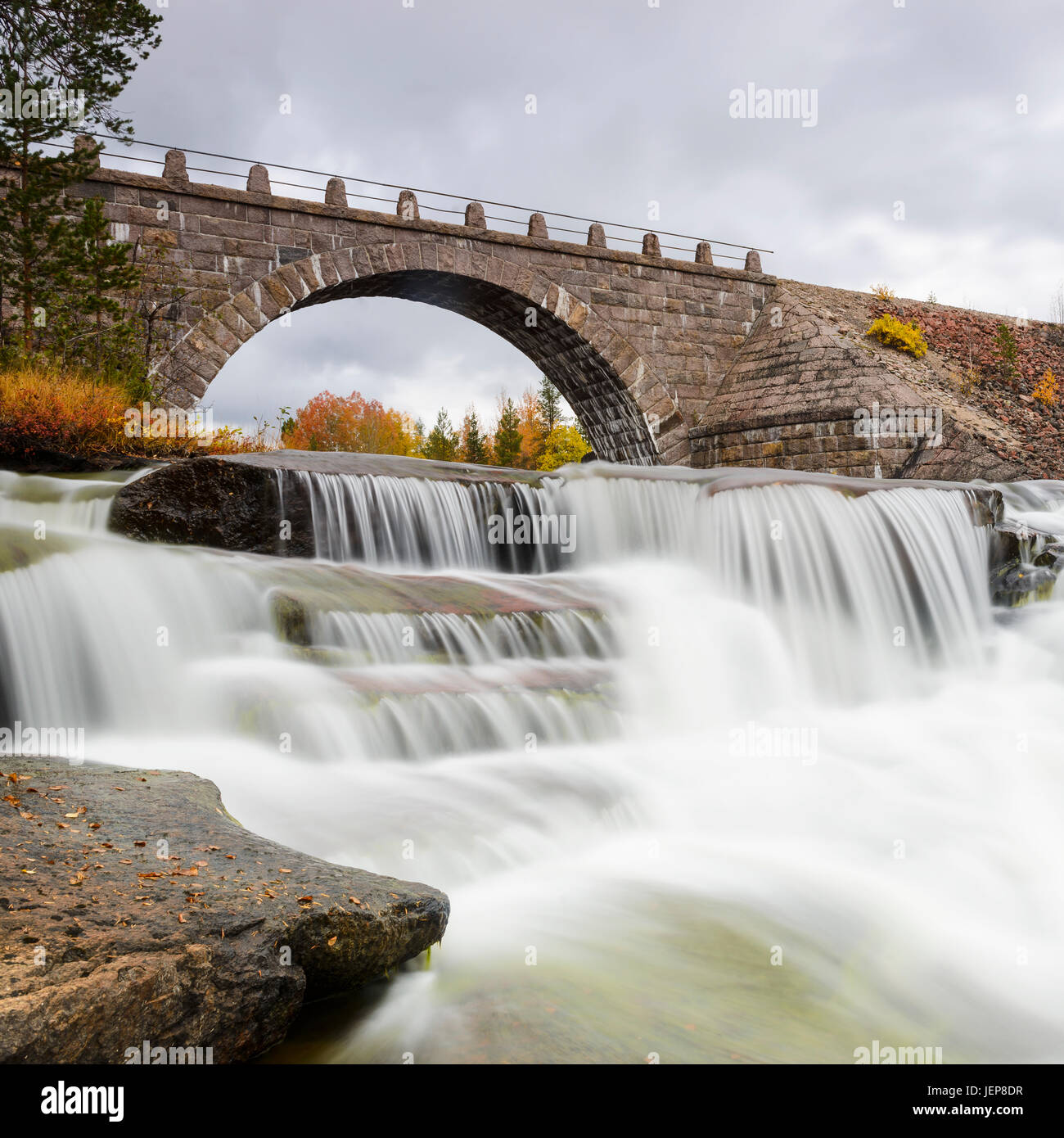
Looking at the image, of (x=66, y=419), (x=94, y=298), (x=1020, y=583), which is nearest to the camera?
(x=1020, y=583)

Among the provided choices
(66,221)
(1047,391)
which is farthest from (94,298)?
(1047,391)

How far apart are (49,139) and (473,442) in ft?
152

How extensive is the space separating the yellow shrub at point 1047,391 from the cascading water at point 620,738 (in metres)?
18.2

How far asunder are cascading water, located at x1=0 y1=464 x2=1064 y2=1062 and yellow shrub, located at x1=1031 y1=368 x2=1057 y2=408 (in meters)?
18.2

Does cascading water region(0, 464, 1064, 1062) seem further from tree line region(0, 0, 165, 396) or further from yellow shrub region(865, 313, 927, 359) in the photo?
yellow shrub region(865, 313, 927, 359)

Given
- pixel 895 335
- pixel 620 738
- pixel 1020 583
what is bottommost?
pixel 620 738

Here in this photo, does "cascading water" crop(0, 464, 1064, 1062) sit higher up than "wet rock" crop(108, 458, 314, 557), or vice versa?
"wet rock" crop(108, 458, 314, 557)

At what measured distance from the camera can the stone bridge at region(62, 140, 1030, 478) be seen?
17.8 metres

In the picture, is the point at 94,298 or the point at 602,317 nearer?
the point at 94,298

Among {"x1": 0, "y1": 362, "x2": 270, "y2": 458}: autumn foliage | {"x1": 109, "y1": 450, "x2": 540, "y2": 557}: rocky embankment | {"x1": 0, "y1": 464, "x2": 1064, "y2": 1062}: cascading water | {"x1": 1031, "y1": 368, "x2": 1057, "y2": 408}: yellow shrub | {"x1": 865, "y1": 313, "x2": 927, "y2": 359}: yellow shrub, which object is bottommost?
{"x1": 0, "y1": 464, "x2": 1064, "y2": 1062}: cascading water

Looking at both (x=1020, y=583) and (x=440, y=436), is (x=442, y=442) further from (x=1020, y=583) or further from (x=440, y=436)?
(x=1020, y=583)

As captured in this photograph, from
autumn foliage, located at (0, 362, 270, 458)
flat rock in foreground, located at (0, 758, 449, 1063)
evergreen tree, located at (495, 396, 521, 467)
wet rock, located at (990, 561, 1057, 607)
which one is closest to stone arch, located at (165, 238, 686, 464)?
autumn foliage, located at (0, 362, 270, 458)

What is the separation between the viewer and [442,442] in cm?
6856
